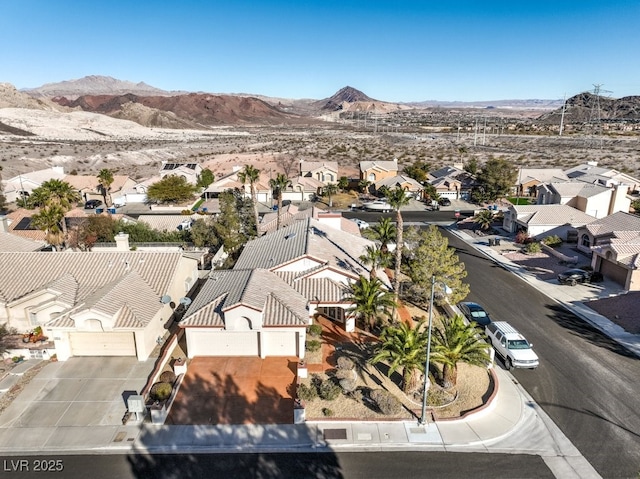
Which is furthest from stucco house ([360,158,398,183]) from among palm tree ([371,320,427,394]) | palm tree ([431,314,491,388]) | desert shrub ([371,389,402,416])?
desert shrub ([371,389,402,416])

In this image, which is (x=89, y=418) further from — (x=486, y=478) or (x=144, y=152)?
(x=144, y=152)

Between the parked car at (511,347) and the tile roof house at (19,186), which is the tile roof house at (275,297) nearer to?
the parked car at (511,347)

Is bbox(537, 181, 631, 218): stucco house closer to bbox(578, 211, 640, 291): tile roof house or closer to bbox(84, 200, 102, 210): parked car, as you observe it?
bbox(578, 211, 640, 291): tile roof house

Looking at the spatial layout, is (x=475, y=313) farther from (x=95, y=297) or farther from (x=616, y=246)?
(x=95, y=297)

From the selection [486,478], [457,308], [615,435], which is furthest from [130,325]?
[615,435]

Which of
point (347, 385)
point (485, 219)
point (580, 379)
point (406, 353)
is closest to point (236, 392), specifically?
point (347, 385)

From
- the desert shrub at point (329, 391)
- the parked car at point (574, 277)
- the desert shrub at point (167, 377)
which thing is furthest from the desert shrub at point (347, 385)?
the parked car at point (574, 277)
